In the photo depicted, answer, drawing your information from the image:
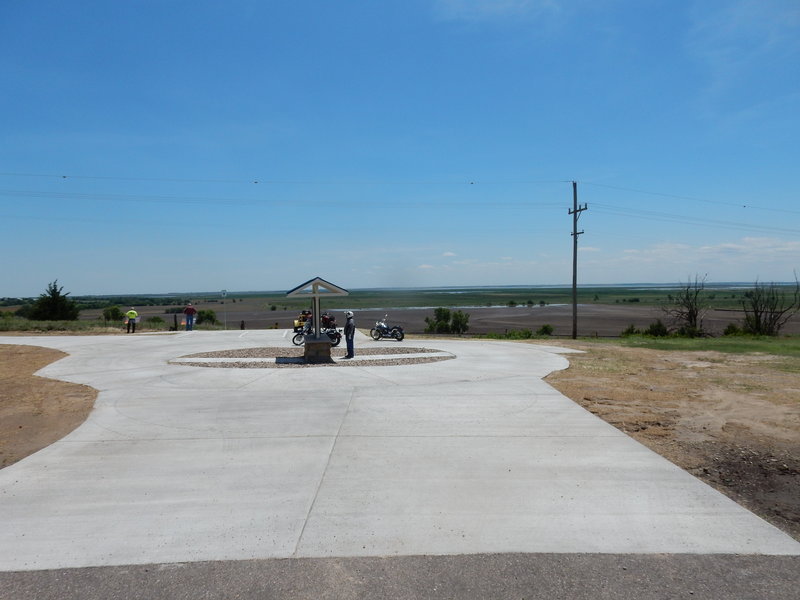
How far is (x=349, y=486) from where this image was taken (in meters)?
6.02

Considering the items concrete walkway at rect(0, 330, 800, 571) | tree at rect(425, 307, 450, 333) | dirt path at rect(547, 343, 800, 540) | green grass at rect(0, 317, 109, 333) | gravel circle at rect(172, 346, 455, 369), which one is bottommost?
tree at rect(425, 307, 450, 333)

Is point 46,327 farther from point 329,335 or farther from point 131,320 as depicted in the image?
point 329,335

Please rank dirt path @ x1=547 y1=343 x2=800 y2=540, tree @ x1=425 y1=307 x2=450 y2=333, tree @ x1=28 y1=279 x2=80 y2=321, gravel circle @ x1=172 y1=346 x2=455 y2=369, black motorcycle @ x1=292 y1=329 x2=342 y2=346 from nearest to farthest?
dirt path @ x1=547 y1=343 x2=800 y2=540, gravel circle @ x1=172 y1=346 x2=455 y2=369, black motorcycle @ x1=292 y1=329 x2=342 y2=346, tree @ x1=28 y1=279 x2=80 y2=321, tree @ x1=425 y1=307 x2=450 y2=333

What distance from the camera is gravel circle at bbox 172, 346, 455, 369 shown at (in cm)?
1548

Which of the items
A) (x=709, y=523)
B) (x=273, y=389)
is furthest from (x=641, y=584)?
(x=273, y=389)

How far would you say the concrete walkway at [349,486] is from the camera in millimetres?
4695

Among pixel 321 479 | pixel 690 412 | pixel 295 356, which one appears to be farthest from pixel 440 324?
pixel 321 479

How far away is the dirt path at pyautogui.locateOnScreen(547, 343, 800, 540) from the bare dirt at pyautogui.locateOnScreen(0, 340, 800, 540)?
1cm

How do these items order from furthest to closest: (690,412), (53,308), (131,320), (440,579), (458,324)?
(458,324), (53,308), (131,320), (690,412), (440,579)

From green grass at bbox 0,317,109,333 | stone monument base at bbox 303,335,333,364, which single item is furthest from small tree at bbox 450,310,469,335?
stone monument base at bbox 303,335,333,364

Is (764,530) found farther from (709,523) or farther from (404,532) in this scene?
(404,532)

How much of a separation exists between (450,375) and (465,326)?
130 ft

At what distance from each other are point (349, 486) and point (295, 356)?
11852mm

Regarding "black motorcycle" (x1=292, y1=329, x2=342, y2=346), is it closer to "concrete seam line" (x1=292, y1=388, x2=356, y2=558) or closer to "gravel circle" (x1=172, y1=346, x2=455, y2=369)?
"gravel circle" (x1=172, y1=346, x2=455, y2=369)
